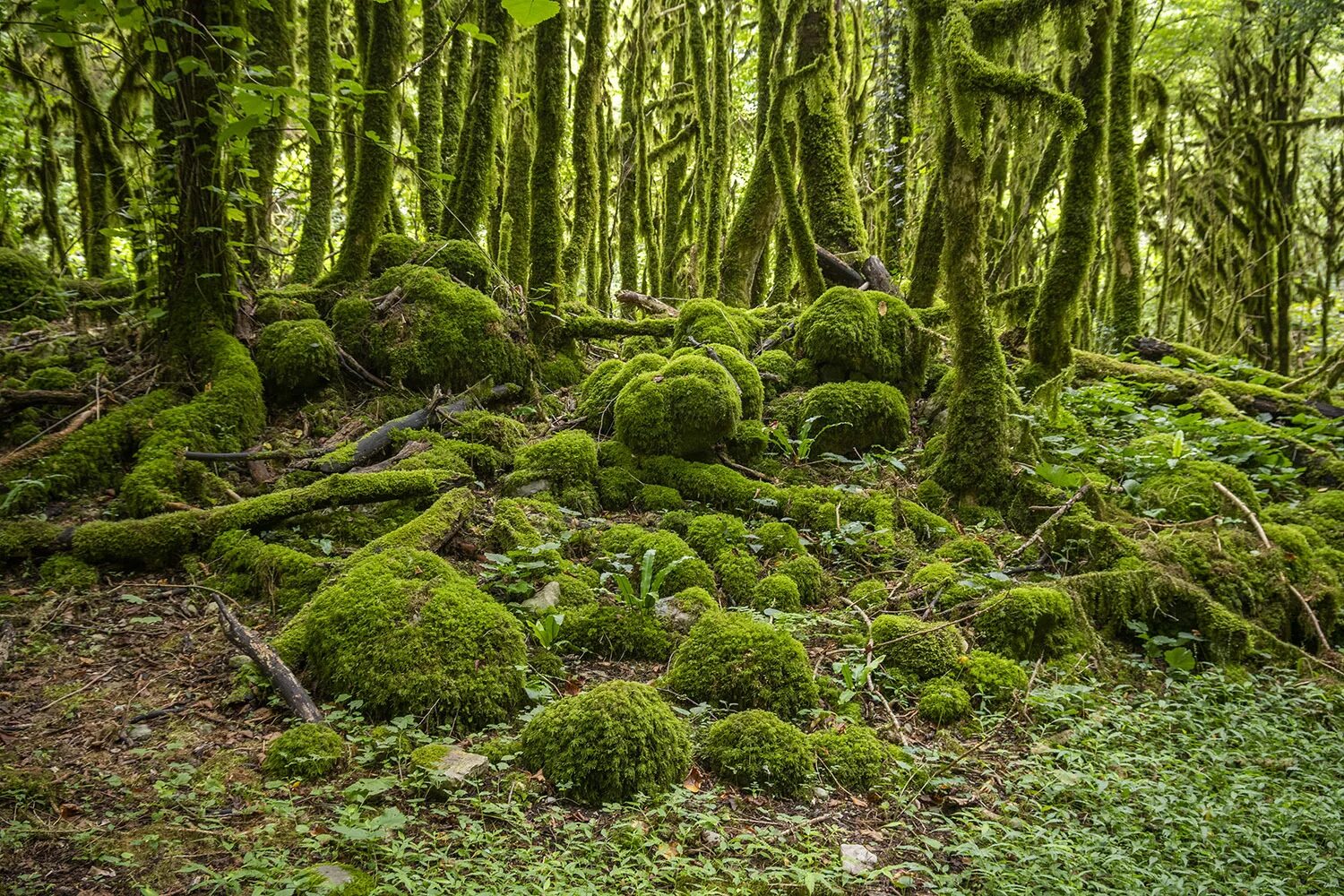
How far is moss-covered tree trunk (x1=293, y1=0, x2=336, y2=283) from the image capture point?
24.9ft

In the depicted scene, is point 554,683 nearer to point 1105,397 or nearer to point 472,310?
point 472,310

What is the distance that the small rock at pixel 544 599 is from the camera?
147 inches

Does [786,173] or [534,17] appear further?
[786,173]

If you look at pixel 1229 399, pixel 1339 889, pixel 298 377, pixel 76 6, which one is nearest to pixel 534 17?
pixel 76 6

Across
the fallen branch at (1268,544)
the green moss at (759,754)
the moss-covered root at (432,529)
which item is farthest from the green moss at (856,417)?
the green moss at (759,754)

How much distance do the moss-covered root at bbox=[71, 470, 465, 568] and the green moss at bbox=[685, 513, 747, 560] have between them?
69.0 inches

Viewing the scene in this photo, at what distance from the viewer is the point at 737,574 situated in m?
4.33

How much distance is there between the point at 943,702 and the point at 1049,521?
67.9 inches

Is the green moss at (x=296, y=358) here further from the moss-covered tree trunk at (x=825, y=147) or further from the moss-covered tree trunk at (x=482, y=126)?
the moss-covered tree trunk at (x=825, y=147)

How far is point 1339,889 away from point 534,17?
348cm

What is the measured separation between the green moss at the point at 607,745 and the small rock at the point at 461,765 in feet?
0.56

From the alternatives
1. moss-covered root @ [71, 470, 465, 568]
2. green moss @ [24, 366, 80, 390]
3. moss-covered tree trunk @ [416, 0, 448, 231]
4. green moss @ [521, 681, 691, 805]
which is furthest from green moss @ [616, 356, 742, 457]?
green moss @ [24, 366, 80, 390]

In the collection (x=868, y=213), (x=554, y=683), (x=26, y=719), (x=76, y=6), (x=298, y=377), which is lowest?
(x=554, y=683)

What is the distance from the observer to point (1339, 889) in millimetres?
2232
